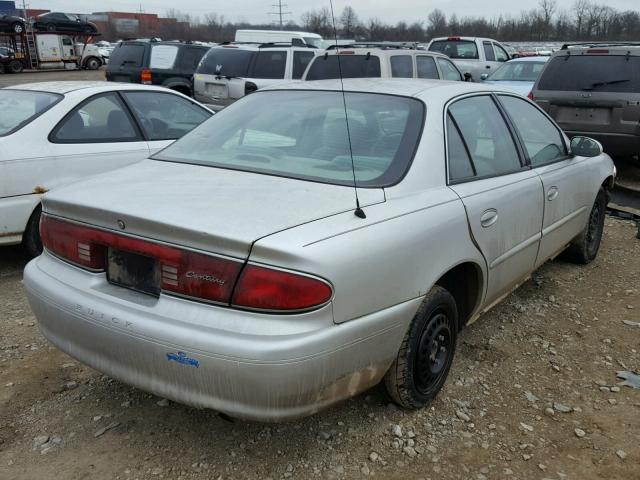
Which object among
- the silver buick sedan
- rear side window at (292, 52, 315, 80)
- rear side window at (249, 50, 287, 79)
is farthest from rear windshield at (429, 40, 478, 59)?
the silver buick sedan

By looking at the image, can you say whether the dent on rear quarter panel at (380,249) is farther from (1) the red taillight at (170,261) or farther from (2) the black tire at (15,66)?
(2) the black tire at (15,66)

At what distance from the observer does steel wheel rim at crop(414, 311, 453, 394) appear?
2795 millimetres

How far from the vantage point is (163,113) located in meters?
5.66

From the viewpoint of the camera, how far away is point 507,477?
2.51m

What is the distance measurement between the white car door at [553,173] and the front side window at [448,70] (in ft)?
20.7

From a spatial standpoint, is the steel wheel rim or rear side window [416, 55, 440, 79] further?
rear side window [416, 55, 440, 79]

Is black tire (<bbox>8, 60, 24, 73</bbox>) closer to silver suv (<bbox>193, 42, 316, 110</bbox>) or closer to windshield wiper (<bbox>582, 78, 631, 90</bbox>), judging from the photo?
silver suv (<bbox>193, 42, 316, 110</bbox>)

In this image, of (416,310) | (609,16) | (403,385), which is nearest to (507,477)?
(403,385)

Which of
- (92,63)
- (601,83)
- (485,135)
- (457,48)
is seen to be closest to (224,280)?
(485,135)

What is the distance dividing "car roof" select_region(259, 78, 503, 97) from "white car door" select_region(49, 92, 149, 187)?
193cm

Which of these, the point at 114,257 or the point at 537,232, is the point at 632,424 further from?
the point at 114,257

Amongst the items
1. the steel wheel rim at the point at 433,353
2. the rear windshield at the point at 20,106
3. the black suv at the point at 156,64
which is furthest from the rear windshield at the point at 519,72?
the steel wheel rim at the point at 433,353

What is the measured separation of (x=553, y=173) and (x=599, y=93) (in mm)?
4462

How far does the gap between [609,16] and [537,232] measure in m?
54.5
